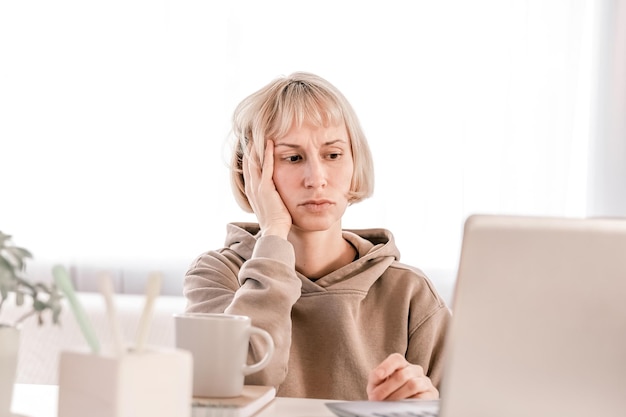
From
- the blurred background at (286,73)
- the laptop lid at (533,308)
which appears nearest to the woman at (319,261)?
the laptop lid at (533,308)

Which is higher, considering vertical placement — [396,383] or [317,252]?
[317,252]

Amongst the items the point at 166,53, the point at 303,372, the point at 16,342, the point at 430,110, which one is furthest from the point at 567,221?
the point at 166,53

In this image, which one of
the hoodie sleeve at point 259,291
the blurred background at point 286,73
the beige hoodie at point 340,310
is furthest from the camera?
the blurred background at point 286,73

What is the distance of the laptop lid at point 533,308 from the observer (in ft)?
2.76

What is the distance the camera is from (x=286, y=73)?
2.84 m

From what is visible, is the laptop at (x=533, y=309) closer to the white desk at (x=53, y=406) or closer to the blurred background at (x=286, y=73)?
the white desk at (x=53, y=406)

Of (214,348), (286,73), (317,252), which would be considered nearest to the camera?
(214,348)

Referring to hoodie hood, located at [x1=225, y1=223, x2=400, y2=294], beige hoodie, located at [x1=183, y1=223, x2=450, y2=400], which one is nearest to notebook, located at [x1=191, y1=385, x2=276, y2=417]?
beige hoodie, located at [x1=183, y1=223, x2=450, y2=400]

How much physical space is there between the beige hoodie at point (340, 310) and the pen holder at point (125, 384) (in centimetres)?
69

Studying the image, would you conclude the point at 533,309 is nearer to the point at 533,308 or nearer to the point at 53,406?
the point at 533,308

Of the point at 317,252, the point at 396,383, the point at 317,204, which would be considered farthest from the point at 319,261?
the point at 396,383

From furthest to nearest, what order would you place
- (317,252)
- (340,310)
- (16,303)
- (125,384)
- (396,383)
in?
(317,252)
(340,310)
(396,383)
(16,303)
(125,384)

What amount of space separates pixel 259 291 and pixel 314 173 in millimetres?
281

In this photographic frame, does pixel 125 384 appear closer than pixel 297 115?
Yes
